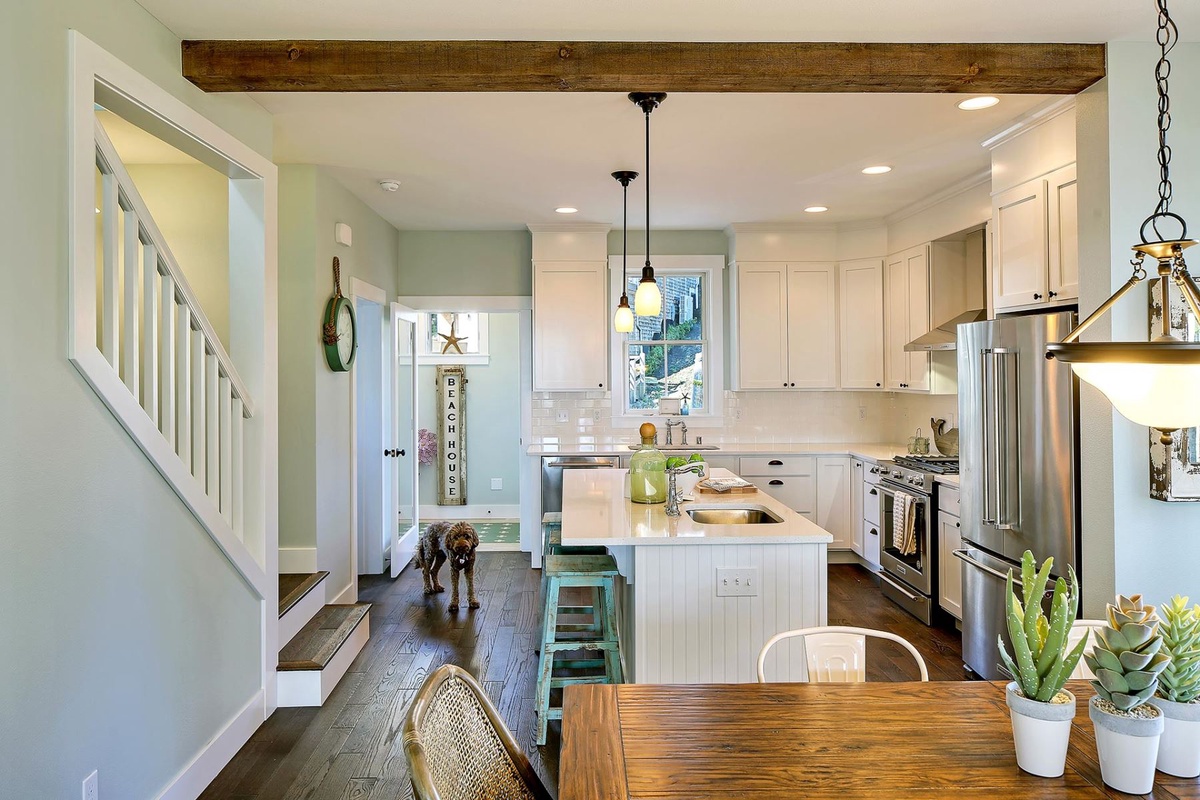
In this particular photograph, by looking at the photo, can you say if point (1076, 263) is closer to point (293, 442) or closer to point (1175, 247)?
point (1175, 247)

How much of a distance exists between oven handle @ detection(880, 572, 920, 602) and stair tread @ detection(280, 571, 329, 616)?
340 centimetres

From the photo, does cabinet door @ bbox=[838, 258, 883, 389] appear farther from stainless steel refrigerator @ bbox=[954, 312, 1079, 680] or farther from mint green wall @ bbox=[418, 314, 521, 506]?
mint green wall @ bbox=[418, 314, 521, 506]

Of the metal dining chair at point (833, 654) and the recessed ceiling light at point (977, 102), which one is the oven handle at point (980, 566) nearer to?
the metal dining chair at point (833, 654)

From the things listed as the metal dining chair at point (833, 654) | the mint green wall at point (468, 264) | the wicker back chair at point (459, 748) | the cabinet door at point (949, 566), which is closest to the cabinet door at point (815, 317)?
the cabinet door at point (949, 566)

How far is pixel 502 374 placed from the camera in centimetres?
760

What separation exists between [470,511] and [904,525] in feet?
14.6

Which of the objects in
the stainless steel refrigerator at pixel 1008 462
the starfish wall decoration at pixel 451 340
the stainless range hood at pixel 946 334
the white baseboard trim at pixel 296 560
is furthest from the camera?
the starfish wall decoration at pixel 451 340

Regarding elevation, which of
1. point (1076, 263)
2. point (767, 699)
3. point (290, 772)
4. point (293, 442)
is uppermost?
point (1076, 263)

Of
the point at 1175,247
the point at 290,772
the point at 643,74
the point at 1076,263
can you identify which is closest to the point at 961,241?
the point at 1076,263

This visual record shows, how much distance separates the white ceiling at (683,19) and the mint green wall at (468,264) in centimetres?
356

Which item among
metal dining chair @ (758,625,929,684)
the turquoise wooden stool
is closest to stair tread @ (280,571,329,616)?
the turquoise wooden stool

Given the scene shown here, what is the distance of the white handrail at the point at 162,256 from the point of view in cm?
227

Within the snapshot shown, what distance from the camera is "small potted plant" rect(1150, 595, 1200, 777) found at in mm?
1275

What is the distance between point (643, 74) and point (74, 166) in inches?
68.5
